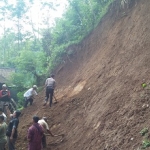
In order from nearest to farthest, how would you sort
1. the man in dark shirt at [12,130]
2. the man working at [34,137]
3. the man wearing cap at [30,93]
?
the man working at [34,137] < the man in dark shirt at [12,130] < the man wearing cap at [30,93]

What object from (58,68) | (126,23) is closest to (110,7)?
(126,23)

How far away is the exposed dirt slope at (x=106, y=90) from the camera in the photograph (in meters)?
6.65

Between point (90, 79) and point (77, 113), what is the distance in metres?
2.45

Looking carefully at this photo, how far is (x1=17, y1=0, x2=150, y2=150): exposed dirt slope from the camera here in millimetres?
6652

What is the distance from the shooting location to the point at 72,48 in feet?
55.8

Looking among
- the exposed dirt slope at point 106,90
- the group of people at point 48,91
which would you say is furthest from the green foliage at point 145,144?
the group of people at point 48,91

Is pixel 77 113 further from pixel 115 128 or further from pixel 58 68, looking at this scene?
pixel 58 68

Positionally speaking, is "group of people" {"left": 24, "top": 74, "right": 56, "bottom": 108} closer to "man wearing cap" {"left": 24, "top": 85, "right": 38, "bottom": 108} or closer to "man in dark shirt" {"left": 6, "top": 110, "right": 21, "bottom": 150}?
"man wearing cap" {"left": 24, "top": 85, "right": 38, "bottom": 108}

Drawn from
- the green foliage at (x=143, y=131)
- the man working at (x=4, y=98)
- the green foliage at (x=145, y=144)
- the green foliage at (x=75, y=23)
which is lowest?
the man working at (x=4, y=98)

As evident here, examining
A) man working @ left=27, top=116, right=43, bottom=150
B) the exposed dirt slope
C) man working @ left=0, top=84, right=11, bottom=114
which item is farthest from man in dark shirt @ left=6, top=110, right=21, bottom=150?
man working @ left=0, top=84, right=11, bottom=114

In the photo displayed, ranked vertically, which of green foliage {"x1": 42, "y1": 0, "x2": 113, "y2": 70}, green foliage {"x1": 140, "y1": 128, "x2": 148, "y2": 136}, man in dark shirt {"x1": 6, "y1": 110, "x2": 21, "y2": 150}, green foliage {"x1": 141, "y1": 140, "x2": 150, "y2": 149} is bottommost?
man in dark shirt {"x1": 6, "y1": 110, "x2": 21, "y2": 150}

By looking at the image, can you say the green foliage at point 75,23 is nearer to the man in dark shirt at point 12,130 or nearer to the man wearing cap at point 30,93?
the man wearing cap at point 30,93

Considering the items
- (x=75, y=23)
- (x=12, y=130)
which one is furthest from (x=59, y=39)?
(x=12, y=130)

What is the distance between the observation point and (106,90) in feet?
31.0
